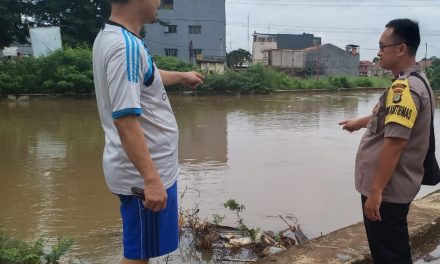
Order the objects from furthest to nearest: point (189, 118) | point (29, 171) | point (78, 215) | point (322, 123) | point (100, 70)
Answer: point (189, 118), point (322, 123), point (29, 171), point (78, 215), point (100, 70)

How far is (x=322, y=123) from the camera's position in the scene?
14.0 m

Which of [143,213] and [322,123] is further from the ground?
[143,213]

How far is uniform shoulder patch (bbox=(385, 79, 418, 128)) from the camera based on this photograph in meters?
1.92

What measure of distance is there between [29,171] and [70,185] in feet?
4.04

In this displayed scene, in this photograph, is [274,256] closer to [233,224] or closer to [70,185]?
[233,224]

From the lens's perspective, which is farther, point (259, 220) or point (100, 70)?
point (259, 220)

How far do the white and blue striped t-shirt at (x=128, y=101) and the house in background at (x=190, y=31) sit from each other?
37467 mm

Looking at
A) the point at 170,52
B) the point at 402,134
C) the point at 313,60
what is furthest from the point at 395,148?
the point at 313,60

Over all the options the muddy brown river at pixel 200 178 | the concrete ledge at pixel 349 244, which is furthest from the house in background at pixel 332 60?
the concrete ledge at pixel 349 244

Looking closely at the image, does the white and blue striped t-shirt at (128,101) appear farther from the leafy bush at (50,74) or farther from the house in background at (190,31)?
the house in background at (190,31)

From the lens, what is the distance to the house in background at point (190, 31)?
38969 mm

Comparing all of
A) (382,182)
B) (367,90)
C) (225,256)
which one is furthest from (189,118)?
(367,90)

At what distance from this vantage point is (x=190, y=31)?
130 ft

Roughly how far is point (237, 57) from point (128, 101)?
46.5 meters
